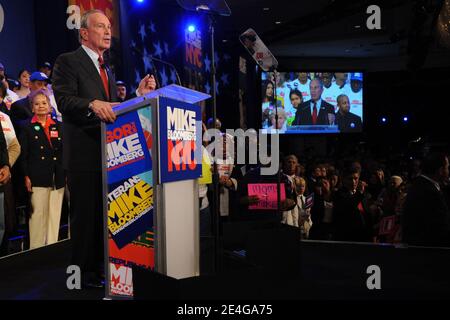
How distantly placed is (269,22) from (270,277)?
27.8 ft

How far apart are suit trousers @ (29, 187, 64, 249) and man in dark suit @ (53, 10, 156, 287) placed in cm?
186

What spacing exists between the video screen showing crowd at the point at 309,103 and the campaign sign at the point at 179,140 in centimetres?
958

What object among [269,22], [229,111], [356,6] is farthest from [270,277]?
[269,22]

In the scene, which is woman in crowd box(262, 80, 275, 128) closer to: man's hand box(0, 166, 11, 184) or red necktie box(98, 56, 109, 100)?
man's hand box(0, 166, 11, 184)

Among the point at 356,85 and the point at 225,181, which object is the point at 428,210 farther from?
the point at 356,85

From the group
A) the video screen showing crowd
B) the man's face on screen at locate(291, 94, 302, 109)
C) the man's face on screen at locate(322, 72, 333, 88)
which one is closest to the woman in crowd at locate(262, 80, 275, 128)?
the video screen showing crowd

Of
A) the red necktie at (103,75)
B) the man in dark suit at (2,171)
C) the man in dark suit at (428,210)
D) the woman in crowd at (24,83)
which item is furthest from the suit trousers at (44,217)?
the man in dark suit at (428,210)

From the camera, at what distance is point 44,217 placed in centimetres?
416

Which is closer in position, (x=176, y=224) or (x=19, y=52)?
(x=176, y=224)

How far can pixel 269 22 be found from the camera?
10.4 m

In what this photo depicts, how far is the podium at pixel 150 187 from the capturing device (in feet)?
6.55

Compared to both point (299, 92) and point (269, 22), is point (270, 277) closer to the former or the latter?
point (269, 22)

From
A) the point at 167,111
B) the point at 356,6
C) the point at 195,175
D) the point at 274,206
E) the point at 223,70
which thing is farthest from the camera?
the point at 223,70

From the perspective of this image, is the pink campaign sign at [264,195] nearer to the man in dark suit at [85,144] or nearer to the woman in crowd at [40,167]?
the man in dark suit at [85,144]
